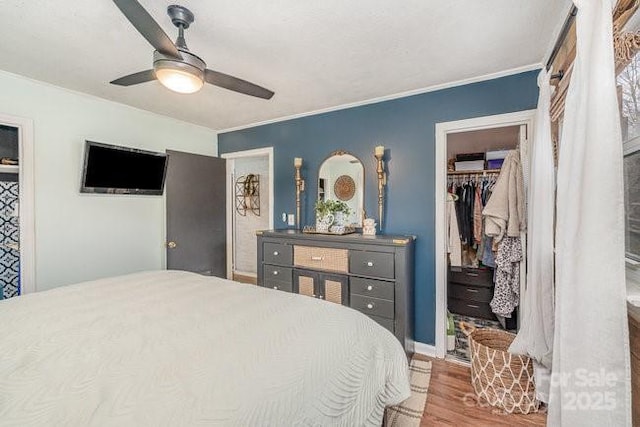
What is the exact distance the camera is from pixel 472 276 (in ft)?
10.6

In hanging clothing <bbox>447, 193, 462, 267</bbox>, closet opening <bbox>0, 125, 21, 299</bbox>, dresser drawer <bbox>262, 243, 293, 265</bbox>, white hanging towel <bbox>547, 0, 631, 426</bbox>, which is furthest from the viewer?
hanging clothing <bbox>447, 193, 462, 267</bbox>

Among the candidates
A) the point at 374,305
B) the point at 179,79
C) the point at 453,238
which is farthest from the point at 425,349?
the point at 179,79

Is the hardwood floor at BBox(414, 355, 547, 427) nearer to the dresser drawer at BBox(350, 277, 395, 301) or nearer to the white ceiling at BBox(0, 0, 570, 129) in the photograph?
the dresser drawer at BBox(350, 277, 395, 301)

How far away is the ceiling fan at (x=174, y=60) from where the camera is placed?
120 cm

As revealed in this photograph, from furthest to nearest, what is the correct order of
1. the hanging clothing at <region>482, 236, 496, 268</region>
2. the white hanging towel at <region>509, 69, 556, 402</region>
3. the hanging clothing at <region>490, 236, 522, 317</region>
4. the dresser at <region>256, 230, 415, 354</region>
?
the hanging clothing at <region>482, 236, 496, 268</region> → the hanging clothing at <region>490, 236, 522, 317</region> → the dresser at <region>256, 230, 415, 354</region> → the white hanging towel at <region>509, 69, 556, 402</region>

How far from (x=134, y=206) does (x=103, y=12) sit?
6.62 ft

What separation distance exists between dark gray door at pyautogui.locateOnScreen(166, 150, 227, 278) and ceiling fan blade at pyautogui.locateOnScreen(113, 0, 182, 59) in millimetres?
2061

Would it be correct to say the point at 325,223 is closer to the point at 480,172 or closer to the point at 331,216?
the point at 331,216

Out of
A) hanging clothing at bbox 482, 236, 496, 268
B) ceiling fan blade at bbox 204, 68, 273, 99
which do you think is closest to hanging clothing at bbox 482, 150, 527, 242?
hanging clothing at bbox 482, 236, 496, 268

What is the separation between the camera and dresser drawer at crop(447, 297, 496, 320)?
10.5ft

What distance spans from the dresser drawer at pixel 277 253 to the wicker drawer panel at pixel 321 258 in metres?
Result: 0.07

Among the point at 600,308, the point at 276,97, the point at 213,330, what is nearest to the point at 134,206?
the point at 276,97

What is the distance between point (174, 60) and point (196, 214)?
231 cm

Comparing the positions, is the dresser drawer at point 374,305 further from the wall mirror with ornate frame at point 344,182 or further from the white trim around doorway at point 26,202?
the white trim around doorway at point 26,202
